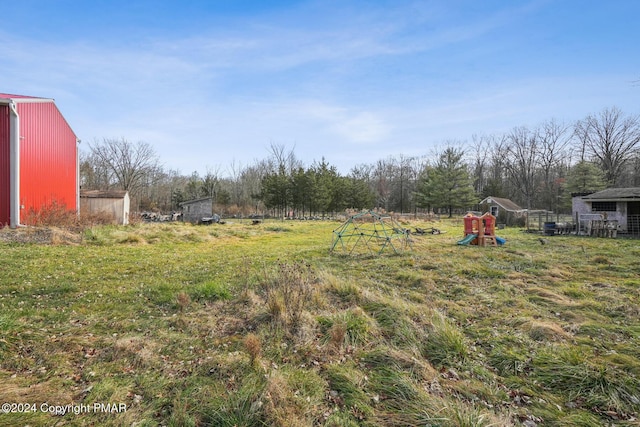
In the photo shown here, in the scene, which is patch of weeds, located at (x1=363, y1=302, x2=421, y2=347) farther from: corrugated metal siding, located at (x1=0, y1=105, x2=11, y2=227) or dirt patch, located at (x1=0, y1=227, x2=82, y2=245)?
corrugated metal siding, located at (x1=0, y1=105, x2=11, y2=227)

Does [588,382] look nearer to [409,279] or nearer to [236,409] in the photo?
[236,409]

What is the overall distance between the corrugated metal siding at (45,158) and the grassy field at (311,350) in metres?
Answer: 9.32

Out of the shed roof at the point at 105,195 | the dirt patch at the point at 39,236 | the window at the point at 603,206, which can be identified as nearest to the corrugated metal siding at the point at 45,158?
the dirt patch at the point at 39,236

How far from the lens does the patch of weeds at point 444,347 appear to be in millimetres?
3885

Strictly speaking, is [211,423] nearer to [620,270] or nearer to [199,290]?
[199,290]

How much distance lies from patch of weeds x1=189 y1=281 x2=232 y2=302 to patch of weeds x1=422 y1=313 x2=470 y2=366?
3.59m

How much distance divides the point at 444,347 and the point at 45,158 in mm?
19566

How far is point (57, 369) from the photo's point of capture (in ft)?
11.2

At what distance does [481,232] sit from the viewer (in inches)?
567

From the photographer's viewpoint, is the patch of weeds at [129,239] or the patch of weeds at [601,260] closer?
the patch of weeds at [601,260]

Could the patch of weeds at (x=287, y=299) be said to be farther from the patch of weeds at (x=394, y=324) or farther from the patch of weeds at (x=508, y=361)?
the patch of weeds at (x=508, y=361)

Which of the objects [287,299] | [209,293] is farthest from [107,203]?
[287,299]

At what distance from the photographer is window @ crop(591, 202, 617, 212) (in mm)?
20328

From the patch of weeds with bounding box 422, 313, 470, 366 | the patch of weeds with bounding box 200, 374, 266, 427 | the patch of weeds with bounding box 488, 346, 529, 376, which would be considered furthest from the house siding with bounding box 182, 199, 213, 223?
the patch of weeds with bounding box 488, 346, 529, 376
